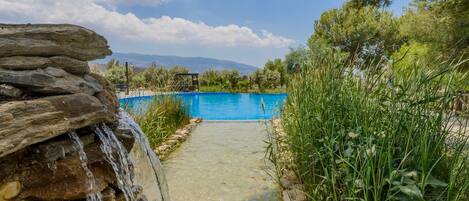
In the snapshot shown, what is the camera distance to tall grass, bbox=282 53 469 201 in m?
1.73

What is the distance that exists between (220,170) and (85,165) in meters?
2.54

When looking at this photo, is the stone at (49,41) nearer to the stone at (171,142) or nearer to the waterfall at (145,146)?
the waterfall at (145,146)

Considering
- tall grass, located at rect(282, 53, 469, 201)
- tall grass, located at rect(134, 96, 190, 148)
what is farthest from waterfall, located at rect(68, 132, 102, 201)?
tall grass, located at rect(134, 96, 190, 148)

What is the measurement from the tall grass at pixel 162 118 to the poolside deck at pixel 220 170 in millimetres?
418

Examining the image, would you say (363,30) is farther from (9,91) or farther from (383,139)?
(9,91)

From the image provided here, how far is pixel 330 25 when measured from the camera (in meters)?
22.5

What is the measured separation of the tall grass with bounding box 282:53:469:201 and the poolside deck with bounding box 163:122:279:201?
0.78 m

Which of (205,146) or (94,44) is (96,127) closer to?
(94,44)

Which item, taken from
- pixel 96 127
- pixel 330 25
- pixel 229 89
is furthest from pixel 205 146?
pixel 330 25

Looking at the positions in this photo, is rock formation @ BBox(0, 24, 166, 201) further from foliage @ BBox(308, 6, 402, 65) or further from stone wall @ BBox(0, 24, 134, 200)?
foliage @ BBox(308, 6, 402, 65)

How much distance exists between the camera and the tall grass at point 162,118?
484 centimetres

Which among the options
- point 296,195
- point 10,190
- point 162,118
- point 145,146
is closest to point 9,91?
point 10,190

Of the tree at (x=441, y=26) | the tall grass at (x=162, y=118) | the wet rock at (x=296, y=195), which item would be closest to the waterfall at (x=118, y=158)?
the wet rock at (x=296, y=195)

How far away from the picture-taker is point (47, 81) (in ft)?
5.05
